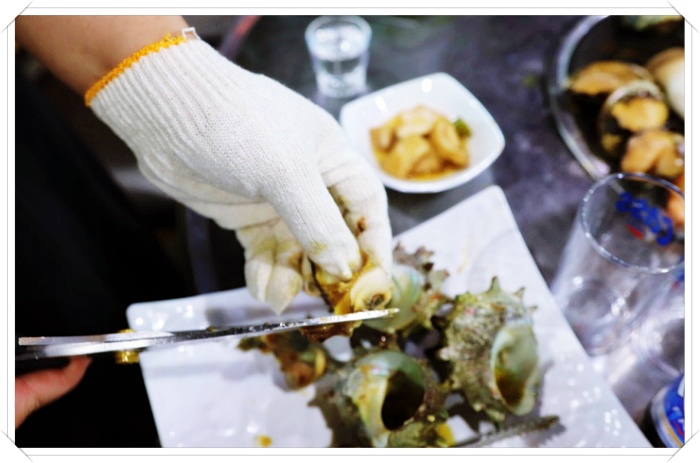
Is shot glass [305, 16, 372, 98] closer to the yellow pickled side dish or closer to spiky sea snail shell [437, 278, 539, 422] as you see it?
the yellow pickled side dish

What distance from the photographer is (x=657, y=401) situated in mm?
870

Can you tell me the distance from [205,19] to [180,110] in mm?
489

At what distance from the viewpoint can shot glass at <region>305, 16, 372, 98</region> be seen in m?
1.32

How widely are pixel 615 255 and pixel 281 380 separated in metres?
0.65

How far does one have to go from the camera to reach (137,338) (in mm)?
779

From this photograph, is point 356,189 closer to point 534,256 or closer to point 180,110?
point 180,110

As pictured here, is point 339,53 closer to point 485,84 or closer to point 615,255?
point 485,84

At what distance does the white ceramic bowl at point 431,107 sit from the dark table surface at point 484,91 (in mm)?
45

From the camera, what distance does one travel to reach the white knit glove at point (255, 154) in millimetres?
758

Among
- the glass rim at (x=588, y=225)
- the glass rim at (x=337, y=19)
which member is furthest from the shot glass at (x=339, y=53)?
the glass rim at (x=588, y=225)

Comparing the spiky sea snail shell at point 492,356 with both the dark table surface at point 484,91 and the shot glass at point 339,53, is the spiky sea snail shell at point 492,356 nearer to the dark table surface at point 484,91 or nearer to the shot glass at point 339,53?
the dark table surface at point 484,91
